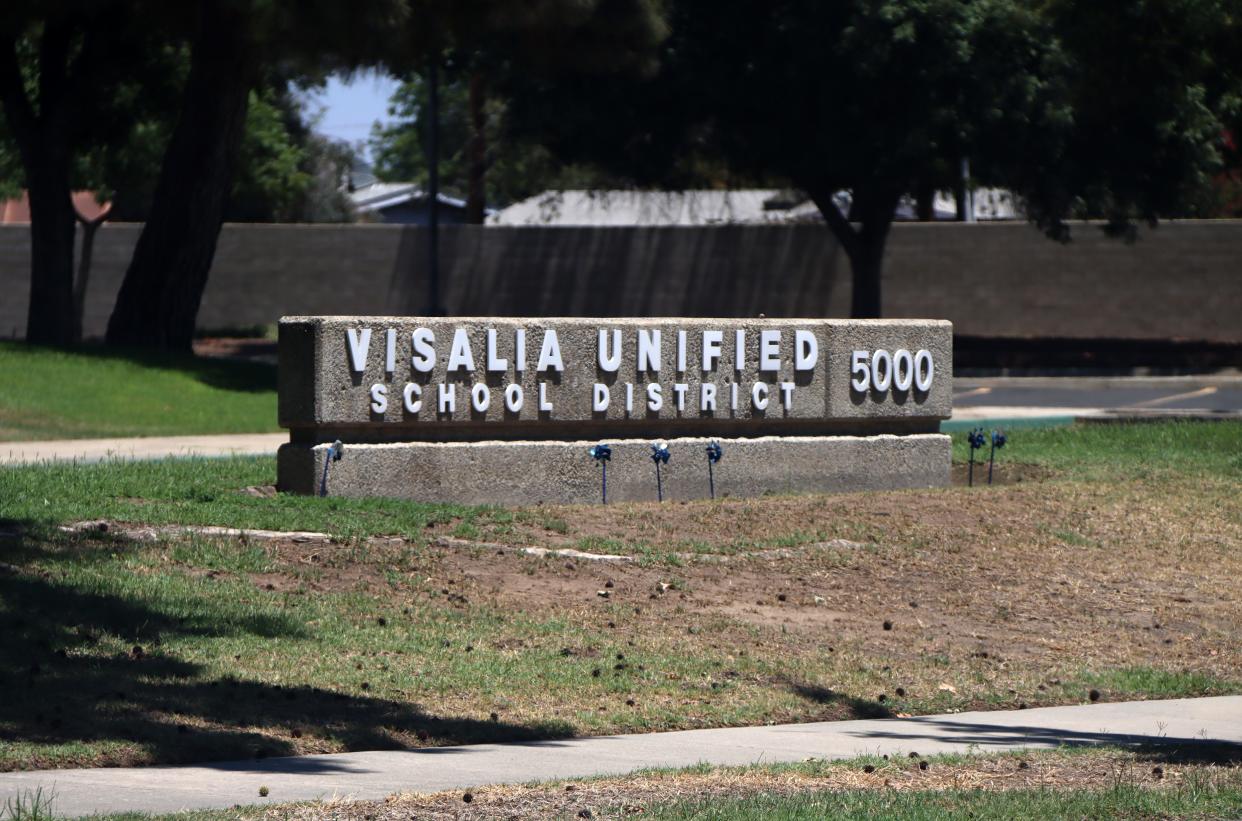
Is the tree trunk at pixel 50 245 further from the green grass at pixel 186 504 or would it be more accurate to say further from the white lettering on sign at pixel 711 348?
the white lettering on sign at pixel 711 348

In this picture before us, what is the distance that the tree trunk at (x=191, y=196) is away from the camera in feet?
78.2

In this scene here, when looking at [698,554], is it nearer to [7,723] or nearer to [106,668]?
[106,668]

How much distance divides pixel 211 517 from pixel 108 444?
7.46 meters

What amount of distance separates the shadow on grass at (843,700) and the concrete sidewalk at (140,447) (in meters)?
8.73

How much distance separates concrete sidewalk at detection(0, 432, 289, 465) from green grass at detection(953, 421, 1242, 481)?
288 inches

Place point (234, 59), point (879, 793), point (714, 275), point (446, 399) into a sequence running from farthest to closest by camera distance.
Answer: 1. point (714, 275)
2. point (234, 59)
3. point (446, 399)
4. point (879, 793)

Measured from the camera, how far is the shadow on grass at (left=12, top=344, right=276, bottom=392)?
902 inches

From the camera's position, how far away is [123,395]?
21250mm

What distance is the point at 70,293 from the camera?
86.4ft

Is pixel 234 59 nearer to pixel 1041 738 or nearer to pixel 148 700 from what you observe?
pixel 148 700

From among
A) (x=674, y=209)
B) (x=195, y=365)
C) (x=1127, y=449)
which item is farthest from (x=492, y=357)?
(x=674, y=209)

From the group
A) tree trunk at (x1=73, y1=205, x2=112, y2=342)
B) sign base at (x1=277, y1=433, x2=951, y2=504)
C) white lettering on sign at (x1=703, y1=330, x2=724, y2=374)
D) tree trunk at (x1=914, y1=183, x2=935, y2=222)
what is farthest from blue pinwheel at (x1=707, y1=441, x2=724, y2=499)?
tree trunk at (x1=73, y1=205, x2=112, y2=342)

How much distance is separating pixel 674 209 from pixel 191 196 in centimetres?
3413

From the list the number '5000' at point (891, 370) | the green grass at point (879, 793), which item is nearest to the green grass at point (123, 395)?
the number '5000' at point (891, 370)
